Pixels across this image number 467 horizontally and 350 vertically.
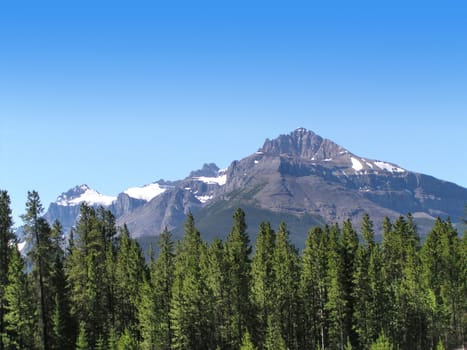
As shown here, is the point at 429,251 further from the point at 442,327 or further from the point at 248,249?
the point at 248,249

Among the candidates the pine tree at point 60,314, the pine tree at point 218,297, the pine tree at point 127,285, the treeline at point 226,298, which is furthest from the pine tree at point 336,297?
the pine tree at point 60,314

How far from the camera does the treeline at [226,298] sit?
69.4m

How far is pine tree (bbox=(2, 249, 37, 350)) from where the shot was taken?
6594 centimetres

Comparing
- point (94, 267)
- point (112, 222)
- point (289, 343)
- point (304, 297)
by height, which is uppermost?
point (112, 222)

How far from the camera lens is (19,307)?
66375 mm

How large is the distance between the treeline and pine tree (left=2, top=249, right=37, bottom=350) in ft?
0.47

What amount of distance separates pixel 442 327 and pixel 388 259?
20.1 m

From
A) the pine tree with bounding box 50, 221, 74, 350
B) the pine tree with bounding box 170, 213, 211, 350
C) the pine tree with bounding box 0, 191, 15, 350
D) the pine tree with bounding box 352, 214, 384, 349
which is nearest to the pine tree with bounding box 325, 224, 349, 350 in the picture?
the pine tree with bounding box 352, 214, 384, 349

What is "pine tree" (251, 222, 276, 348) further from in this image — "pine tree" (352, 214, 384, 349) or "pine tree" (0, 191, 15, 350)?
"pine tree" (0, 191, 15, 350)

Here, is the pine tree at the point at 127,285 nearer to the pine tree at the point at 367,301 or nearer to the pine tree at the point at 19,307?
the pine tree at the point at 19,307

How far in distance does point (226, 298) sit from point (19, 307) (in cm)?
2639

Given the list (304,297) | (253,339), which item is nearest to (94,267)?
(253,339)

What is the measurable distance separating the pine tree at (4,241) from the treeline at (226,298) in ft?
0.37

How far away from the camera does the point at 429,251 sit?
9456 cm
